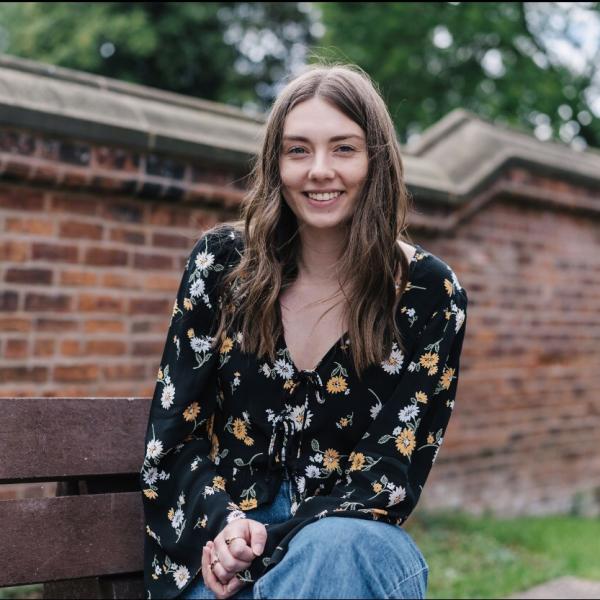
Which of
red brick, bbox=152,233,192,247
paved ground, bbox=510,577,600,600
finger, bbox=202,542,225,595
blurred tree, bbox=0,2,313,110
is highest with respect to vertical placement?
blurred tree, bbox=0,2,313,110

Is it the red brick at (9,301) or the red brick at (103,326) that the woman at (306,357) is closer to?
the red brick at (9,301)

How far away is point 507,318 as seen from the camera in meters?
5.86

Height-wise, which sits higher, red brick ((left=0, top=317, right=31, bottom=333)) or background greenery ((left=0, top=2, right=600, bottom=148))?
background greenery ((left=0, top=2, right=600, bottom=148))

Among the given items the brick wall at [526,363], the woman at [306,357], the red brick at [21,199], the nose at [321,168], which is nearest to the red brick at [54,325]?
the red brick at [21,199]

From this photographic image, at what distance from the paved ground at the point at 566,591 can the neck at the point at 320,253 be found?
1.36 metres

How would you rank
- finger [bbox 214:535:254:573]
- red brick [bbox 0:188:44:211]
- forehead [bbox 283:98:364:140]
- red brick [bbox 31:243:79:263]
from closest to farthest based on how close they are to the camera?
finger [bbox 214:535:254:573], forehead [bbox 283:98:364:140], red brick [bbox 0:188:44:211], red brick [bbox 31:243:79:263]

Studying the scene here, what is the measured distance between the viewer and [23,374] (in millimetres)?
3602

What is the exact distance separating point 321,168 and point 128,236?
183 cm

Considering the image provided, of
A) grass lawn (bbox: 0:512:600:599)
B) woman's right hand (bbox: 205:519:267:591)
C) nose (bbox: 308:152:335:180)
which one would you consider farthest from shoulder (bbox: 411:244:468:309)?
grass lawn (bbox: 0:512:600:599)

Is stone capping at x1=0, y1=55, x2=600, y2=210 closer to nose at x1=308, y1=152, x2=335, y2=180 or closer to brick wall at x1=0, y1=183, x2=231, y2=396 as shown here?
brick wall at x1=0, y1=183, x2=231, y2=396

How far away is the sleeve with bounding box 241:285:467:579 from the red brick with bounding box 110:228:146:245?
6.17ft

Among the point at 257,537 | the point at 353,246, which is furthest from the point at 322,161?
the point at 257,537

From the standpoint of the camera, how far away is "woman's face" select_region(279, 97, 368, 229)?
229 centimetres

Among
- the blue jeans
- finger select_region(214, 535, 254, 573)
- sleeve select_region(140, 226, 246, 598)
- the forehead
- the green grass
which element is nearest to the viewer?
the blue jeans
